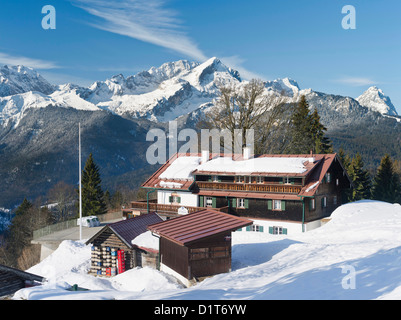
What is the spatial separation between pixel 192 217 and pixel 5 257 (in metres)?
52.5

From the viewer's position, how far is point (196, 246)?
19.5 meters

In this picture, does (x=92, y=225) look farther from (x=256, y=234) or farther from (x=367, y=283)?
(x=367, y=283)

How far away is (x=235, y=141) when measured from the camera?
4412 cm

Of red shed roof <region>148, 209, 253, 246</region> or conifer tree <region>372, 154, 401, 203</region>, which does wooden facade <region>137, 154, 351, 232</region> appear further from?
conifer tree <region>372, 154, 401, 203</region>

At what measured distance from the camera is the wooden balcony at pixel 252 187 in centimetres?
3284

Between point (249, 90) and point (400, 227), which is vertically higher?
point (249, 90)

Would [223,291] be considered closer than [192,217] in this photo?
Yes

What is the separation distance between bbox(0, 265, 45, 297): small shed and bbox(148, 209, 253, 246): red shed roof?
6.82 m

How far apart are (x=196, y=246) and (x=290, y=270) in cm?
489

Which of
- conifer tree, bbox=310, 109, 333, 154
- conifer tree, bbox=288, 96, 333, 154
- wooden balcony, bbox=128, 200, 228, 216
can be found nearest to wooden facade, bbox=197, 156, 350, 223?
wooden balcony, bbox=128, 200, 228, 216

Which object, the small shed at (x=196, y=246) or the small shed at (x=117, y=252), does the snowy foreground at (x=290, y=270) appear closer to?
the small shed at (x=196, y=246)

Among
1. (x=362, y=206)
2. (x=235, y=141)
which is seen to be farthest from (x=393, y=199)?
(x=235, y=141)

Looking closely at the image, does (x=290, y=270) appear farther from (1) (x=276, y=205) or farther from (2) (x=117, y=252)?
(1) (x=276, y=205)

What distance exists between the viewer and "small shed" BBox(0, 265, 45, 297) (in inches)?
623
